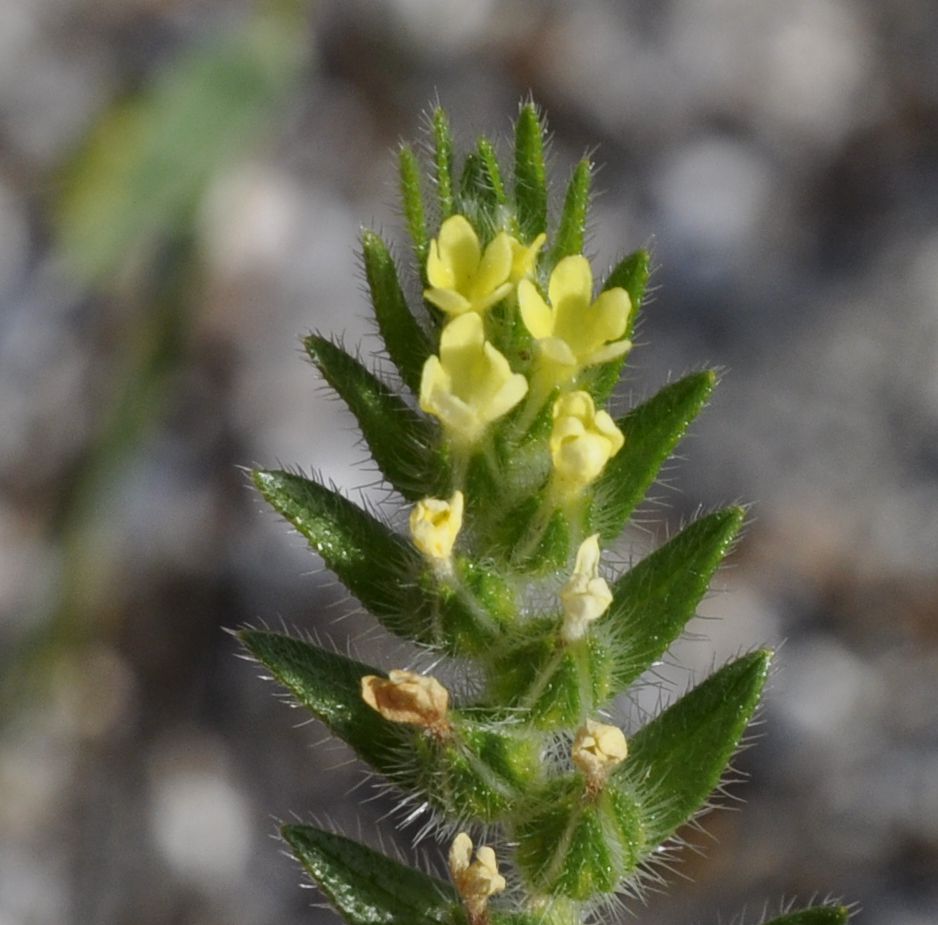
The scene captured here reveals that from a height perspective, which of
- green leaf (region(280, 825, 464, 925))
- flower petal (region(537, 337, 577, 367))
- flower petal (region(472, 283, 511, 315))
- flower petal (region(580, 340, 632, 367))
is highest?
flower petal (region(472, 283, 511, 315))

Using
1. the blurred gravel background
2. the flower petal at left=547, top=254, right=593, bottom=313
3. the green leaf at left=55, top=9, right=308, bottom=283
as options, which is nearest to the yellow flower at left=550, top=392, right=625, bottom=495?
the flower petal at left=547, top=254, right=593, bottom=313

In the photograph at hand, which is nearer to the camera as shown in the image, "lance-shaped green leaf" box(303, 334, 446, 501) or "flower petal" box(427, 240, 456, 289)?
"flower petal" box(427, 240, 456, 289)

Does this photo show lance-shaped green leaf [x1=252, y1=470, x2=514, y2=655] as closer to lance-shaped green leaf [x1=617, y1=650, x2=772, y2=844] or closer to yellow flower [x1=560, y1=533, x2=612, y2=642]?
yellow flower [x1=560, y1=533, x2=612, y2=642]

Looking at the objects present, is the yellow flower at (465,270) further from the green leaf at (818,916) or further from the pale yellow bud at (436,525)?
the green leaf at (818,916)

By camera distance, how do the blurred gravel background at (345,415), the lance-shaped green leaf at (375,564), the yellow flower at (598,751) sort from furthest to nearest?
the blurred gravel background at (345,415)
the lance-shaped green leaf at (375,564)
the yellow flower at (598,751)

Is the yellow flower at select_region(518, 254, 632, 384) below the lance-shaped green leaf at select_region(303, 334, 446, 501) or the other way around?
the other way around

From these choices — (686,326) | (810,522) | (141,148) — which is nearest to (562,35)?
(686,326)

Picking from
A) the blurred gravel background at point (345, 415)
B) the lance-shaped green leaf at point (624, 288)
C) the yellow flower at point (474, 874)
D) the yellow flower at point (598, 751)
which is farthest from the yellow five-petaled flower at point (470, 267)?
the blurred gravel background at point (345, 415)

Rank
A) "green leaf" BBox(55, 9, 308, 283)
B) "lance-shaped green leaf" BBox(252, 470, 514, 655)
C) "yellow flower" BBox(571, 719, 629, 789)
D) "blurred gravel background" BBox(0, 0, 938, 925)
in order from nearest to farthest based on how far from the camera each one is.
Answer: "yellow flower" BBox(571, 719, 629, 789)
"lance-shaped green leaf" BBox(252, 470, 514, 655)
"green leaf" BBox(55, 9, 308, 283)
"blurred gravel background" BBox(0, 0, 938, 925)
